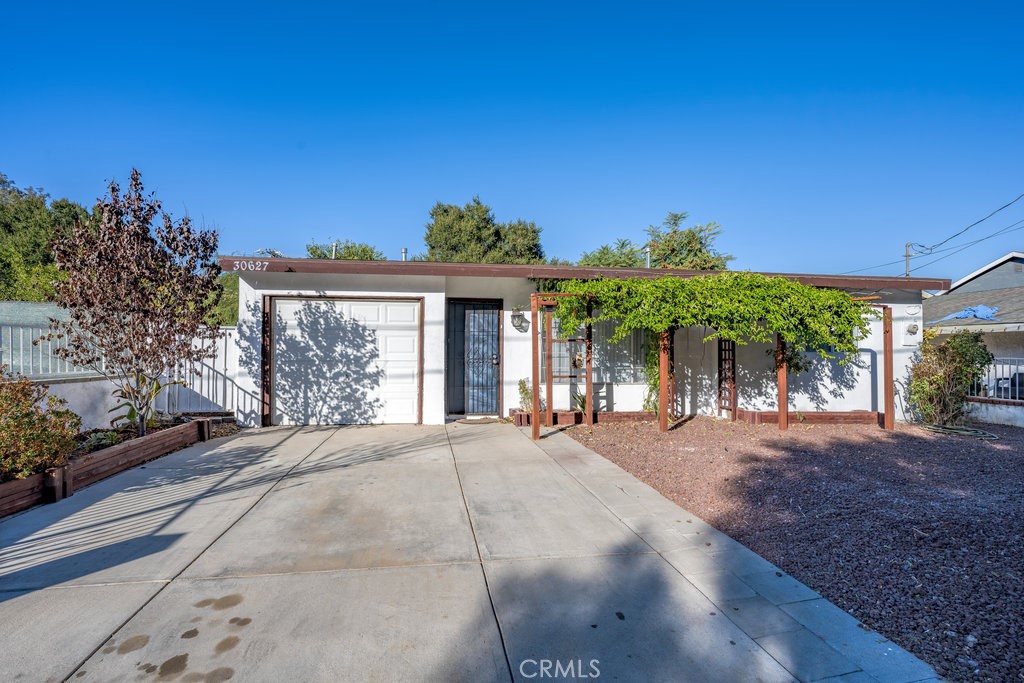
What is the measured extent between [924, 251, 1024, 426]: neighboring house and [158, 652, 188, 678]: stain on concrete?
37.6 ft

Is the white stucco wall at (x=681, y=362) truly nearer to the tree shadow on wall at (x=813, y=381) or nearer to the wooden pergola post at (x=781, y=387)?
the tree shadow on wall at (x=813, y=381)

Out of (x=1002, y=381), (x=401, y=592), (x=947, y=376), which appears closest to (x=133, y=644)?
(x=401, y=592)

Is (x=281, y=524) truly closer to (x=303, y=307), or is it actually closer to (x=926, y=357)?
(x=303, y=307)

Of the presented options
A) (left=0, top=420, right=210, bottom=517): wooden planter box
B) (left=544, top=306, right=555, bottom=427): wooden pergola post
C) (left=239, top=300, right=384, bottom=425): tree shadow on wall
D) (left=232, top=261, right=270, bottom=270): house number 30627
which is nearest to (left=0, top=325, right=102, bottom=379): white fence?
(left=0, top=420, right=210, bottom=517): wooden planter box

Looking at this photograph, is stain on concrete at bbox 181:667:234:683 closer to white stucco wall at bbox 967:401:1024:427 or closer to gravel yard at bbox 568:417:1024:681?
gravel yard at bbox 568:417:1024:681

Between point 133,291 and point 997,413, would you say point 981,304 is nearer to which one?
point 997,413

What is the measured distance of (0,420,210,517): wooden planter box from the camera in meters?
4.05

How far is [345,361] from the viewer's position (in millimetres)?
8195

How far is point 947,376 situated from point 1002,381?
5.34 feet

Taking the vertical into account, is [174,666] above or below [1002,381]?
below

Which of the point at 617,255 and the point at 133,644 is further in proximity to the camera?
the point at 617,255

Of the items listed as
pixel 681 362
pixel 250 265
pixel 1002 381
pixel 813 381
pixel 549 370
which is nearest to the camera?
pixel 250 265

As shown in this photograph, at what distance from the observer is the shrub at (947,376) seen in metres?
8.14

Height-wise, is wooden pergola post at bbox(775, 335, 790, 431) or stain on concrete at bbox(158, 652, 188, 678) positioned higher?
wooden pergola post at bbox(775, 335, 790, 431)
